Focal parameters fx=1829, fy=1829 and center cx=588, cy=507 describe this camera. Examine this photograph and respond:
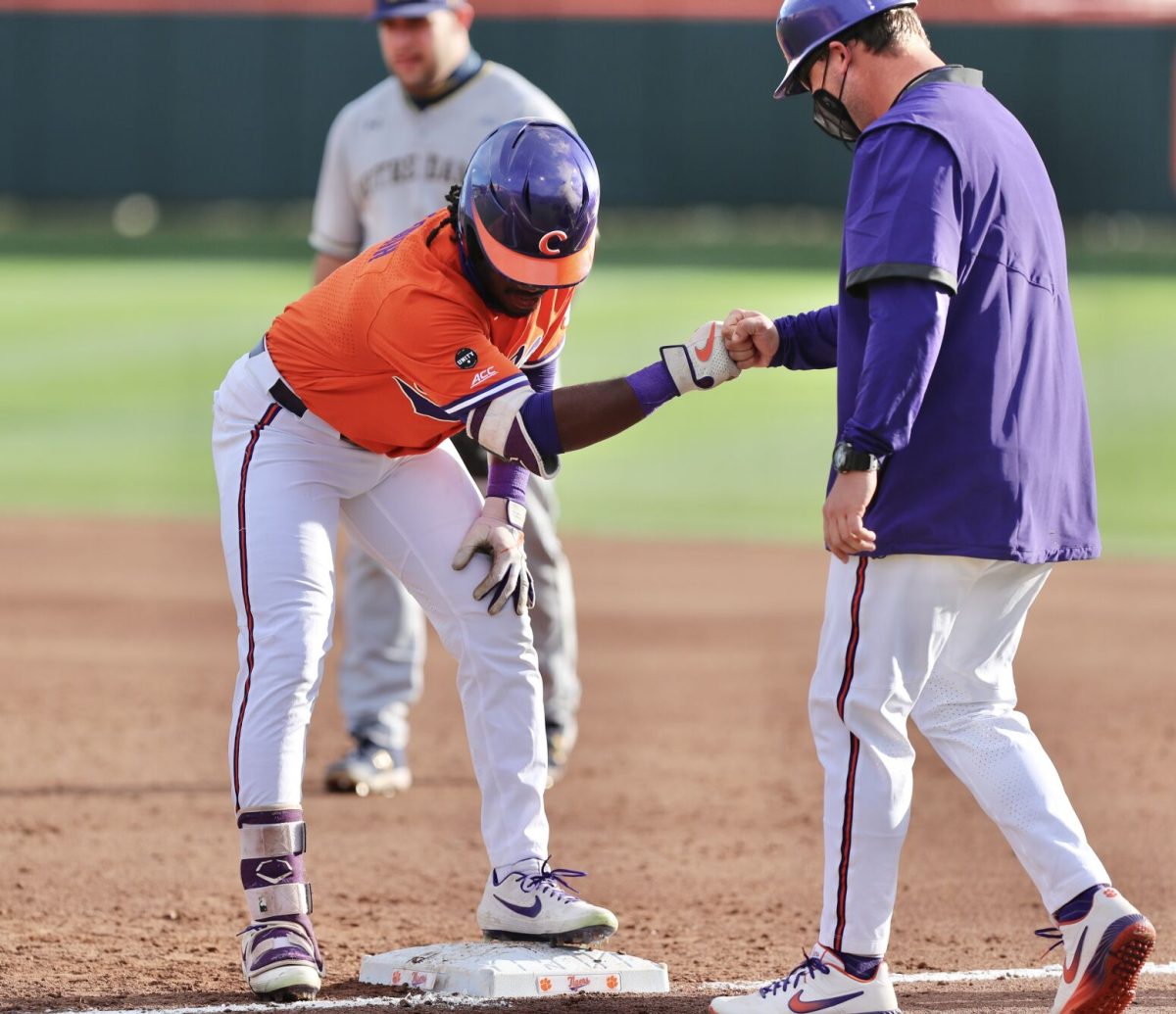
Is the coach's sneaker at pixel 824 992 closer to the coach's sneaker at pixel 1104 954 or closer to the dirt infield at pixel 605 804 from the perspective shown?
the dirt infield at pixel 605 804

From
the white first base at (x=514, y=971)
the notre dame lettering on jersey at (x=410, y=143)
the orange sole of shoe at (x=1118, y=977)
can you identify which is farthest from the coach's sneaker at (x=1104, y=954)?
the notre dame lettering on jersey at (x=410, y=143)

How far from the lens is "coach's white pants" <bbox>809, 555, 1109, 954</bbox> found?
371 centimetres

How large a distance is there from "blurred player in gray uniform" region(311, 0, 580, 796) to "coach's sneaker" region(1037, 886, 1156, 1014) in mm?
2841

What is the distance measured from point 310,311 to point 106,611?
547 cm

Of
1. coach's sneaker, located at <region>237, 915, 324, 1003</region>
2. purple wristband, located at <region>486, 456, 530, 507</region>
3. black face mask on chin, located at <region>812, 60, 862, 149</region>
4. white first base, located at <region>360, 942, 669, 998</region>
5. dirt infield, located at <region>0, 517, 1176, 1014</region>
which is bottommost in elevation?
dirt infield, located at <region>0, 517, 1176, 1014</region>

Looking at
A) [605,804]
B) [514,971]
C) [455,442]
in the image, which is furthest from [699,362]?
[605,804]

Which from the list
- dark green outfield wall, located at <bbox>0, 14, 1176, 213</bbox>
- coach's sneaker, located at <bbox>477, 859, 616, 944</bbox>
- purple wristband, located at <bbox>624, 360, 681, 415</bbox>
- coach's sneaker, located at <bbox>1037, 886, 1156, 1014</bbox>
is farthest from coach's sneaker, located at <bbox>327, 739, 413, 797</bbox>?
dark green outfield wall, located at <bbox>0, 14, 1176, 213</bbox>

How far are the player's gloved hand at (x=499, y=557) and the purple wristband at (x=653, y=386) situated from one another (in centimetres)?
52

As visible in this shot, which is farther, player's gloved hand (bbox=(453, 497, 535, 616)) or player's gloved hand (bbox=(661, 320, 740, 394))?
player's gloved hand (bbox=(453, 497, 535, 616))

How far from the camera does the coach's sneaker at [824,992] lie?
12.2 ft

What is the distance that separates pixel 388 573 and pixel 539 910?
2.30 m

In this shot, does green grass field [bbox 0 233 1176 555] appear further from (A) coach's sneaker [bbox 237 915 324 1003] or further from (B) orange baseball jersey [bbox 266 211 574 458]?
(A) coach's sneaker [bbox 237 915 324 1003]

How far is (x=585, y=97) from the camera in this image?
2553 centimetres

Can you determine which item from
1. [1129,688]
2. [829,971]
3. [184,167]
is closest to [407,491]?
[829,971]
